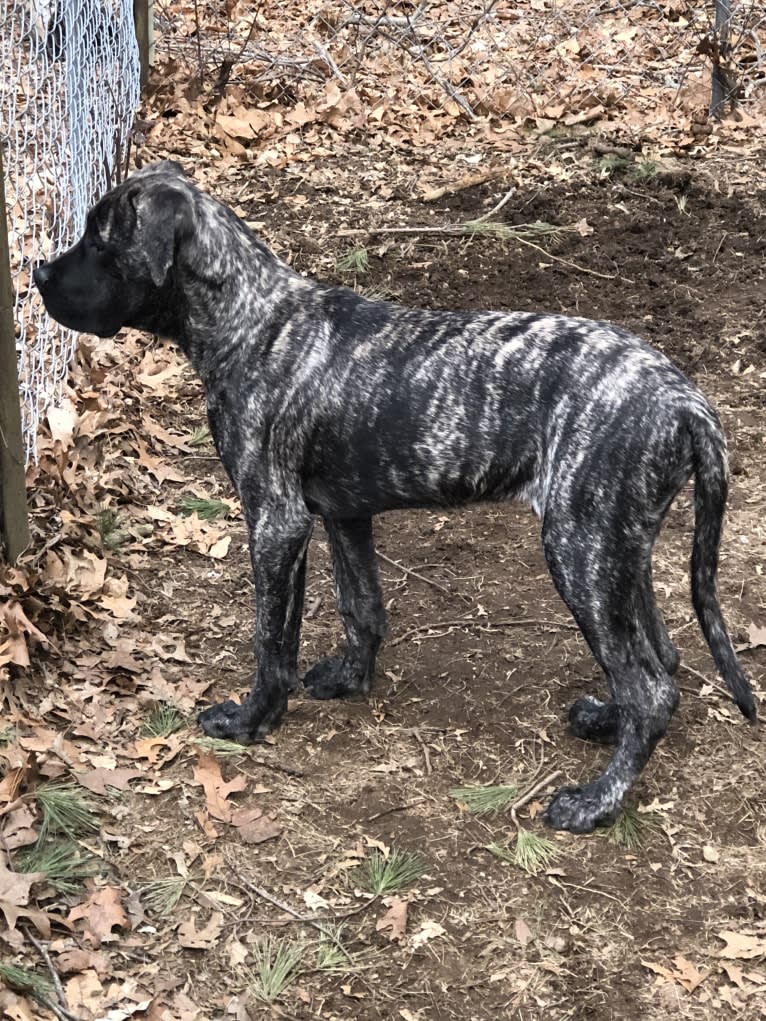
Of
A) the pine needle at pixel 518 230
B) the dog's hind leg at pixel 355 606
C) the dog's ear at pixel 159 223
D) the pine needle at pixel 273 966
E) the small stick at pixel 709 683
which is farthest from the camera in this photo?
the pine needle at pixel 518 230

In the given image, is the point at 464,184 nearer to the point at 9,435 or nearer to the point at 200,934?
the point at 9,435

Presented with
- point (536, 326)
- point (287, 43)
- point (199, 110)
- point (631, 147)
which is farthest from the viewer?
point (287, 43)

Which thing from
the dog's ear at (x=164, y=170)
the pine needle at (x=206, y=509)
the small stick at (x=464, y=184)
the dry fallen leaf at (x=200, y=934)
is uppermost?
the dog's ear at (x=164, y=170)

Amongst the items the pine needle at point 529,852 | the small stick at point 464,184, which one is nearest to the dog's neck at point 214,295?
the pine needle at point 529,852

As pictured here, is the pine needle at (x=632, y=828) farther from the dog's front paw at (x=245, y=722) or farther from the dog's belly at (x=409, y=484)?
the dog's front paw at (x=245, y=722)

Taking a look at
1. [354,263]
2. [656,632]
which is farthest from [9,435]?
[354,263]

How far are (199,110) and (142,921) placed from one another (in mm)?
7208

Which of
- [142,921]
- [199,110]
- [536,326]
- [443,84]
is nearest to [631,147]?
[443,84]

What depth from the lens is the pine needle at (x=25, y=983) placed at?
12.1 ft

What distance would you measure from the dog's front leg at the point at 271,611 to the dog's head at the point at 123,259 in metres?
0.76

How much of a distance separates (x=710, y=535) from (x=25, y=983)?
8.10 ft

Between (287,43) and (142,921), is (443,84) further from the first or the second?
(142,921)

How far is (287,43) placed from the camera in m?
10.9

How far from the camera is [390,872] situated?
4188 mm
